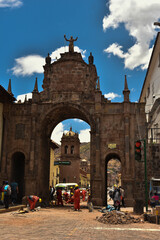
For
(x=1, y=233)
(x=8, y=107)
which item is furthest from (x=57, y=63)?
(x=1, y=233)

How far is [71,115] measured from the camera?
1055 inches

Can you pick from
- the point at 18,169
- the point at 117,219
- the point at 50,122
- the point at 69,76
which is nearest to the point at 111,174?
the point at 18,169

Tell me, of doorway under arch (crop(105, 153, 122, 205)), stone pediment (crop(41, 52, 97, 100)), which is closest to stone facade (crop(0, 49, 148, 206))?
stone pediment (crop(41, 52, 97, 100))

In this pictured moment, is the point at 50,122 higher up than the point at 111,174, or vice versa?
the point at 50,122

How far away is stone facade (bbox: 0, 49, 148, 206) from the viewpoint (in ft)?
74.6

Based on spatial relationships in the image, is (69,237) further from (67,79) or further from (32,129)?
(67,79)

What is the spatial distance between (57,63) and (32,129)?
693cm

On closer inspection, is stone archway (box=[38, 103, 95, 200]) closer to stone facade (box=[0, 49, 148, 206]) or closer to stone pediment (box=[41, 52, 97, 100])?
stone facade (box=[0, 49, 148, 206])

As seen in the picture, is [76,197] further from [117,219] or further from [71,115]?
[71,115]

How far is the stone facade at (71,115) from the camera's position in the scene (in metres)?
22.8

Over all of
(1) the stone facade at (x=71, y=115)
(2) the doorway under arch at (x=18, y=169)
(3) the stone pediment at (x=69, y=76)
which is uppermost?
(3) the stone pediment at (x=69, y=76)

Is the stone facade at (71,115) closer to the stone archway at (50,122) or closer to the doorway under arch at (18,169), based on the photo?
the stone archway at (50,122)

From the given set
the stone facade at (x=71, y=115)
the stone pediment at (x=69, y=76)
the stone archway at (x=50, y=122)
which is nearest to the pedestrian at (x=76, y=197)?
the stone facade at (x=71, y=115)

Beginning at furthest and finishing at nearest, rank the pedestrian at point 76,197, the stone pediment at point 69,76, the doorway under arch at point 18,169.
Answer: the stone pediment at point 69,76
the doorway under arch at point 18,169
the pedestrian at point 76,197
